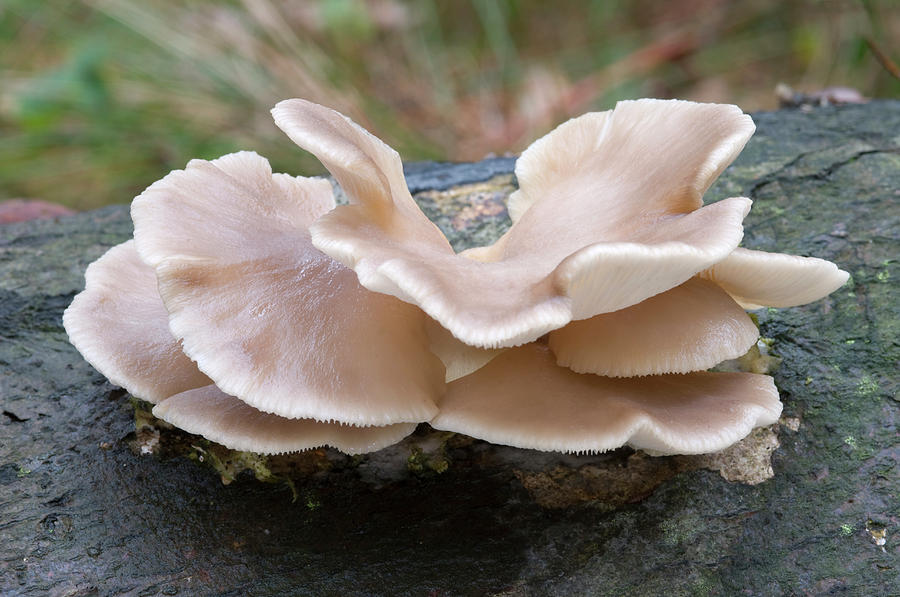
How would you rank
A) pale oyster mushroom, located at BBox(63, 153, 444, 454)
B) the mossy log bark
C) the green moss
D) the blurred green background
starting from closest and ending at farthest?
pale oyster mushroom, located at BBox(63, 153, 444, 454) < the mossy log bark < the green moss < the blurred green background

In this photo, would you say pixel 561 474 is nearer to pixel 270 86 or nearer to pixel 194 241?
pixel 194 241

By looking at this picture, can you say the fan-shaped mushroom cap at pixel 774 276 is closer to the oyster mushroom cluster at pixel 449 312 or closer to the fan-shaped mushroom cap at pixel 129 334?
the oyster mushroom cluster at pixel 449 312

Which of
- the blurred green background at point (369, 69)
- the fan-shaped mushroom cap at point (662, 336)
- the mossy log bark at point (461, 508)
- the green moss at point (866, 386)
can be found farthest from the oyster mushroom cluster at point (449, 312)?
the blurred green background at point (369, 69)

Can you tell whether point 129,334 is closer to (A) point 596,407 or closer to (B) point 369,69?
(A) point 596,407

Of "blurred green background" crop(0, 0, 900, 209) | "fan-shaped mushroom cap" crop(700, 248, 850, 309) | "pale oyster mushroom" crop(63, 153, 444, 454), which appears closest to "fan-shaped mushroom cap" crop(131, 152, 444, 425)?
"pale oyster mushroom" crop(63, 153, 444, 454)

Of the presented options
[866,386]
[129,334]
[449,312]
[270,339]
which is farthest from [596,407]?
[129,334]

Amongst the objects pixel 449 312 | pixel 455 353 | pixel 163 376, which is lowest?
pixel 455 353

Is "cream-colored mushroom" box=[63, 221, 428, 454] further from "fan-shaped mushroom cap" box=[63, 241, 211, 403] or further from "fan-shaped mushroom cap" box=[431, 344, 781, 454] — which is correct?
"fan-shaped mushroom cap" box=[431, 344, 781, 454]
